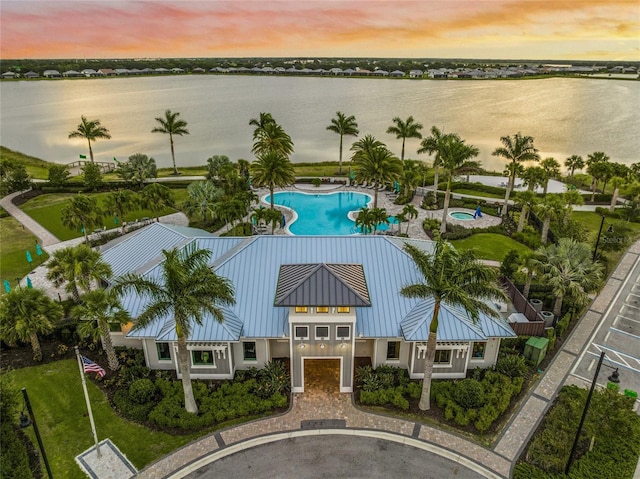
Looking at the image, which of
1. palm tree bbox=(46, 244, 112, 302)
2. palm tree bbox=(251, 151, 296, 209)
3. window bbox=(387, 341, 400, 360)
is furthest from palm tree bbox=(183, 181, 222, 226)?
window bbox=(387, 341, 400, 360)

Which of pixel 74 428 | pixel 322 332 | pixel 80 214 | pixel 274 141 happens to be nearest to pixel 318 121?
pixel 274 141

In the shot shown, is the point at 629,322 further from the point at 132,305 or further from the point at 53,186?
the point at 53,186

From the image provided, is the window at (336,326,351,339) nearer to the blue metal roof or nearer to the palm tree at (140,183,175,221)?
the blue metal roof

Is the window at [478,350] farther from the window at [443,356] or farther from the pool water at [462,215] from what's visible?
the pool water at [462,215]

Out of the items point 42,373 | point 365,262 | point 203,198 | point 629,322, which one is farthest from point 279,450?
point 203,198

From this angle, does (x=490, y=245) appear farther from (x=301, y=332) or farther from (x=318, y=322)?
(x=301, y=332)

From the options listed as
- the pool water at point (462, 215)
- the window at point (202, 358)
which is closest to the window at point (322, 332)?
the window at point (202, 358)

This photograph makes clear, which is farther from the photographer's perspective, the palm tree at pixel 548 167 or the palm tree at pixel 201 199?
the palm tree at pixel 548 167
